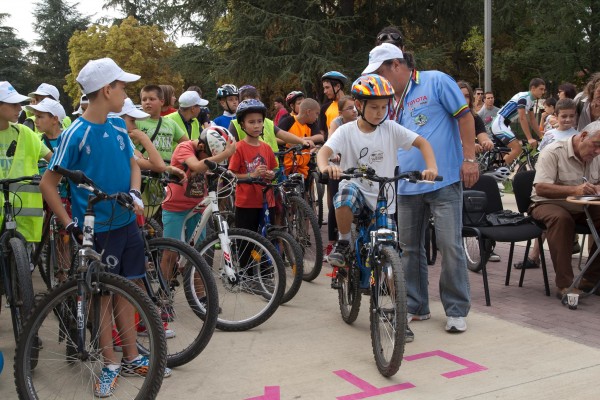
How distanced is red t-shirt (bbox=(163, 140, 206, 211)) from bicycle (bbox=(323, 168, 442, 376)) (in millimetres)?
1370

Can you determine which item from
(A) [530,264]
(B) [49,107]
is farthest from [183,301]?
(A) [530,264]

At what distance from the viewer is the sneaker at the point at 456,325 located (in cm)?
516

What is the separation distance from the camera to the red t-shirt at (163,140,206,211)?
5539 mm

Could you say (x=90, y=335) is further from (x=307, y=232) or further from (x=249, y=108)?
(x=307, y=232)

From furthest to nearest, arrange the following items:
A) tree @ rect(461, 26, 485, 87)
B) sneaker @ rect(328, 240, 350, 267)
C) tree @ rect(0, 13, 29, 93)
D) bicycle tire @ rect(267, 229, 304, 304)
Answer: tree @ rect(0, 13, 29, 93) → tree @ rect(461, 26, 485, 87) → bicycle tire @ rect(267, 229, 304, 304) → sneaker @ rect(328, 240, 350, 267)

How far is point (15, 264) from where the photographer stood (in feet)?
14.7

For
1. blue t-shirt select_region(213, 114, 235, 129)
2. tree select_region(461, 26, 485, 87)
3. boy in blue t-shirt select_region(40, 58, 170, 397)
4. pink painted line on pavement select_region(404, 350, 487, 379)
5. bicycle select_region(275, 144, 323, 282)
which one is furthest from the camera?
tree select_region(461, 26, 485, 87)

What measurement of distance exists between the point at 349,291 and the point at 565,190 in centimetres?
219

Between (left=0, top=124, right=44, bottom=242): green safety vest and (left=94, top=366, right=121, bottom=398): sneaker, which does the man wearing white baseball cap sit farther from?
(left=94, top=366, right=121, bottom=398): sneaker

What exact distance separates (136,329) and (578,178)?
4.20 m

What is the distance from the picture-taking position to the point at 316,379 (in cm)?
427

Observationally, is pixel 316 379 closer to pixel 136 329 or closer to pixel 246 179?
pixel 136 329

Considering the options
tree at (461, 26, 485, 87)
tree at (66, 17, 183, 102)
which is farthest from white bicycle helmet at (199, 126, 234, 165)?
tree at (66, 17, 183, 102)

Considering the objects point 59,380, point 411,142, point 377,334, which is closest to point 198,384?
point 59,380
